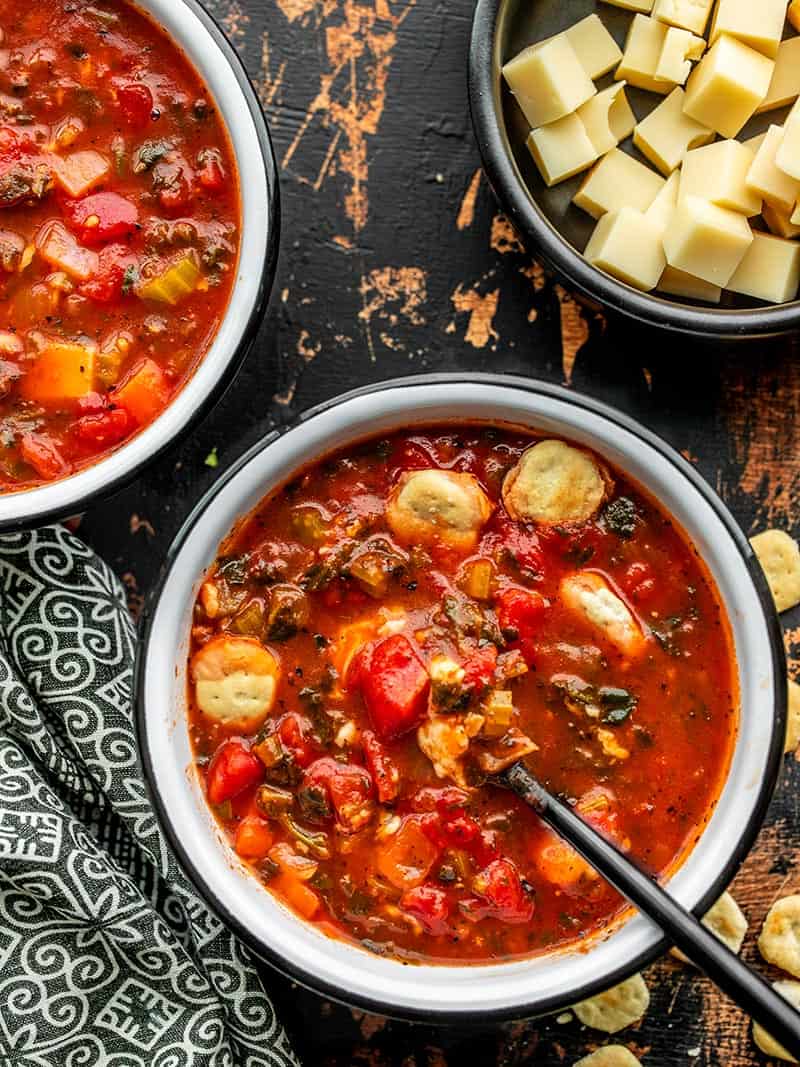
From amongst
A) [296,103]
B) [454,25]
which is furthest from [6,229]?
[454,25]

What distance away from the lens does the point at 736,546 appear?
10.1ft

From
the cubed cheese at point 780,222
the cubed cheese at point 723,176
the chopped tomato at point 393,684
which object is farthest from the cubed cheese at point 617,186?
the chopped tomato at point 393,684

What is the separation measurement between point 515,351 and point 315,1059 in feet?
7.51

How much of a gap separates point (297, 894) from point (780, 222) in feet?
7.76

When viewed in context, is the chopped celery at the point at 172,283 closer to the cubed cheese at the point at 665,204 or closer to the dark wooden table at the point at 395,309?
the dark wooden table at the point at 395,309

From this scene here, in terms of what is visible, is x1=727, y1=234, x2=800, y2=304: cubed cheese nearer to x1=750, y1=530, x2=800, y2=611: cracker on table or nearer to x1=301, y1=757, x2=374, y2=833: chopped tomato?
x1=750, y1=530, x2=800, y2=611: cracker on table

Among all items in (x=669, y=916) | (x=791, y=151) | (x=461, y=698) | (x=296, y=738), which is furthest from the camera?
(x=791, y=151)

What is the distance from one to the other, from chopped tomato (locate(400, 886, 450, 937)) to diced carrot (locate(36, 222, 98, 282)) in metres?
1.87

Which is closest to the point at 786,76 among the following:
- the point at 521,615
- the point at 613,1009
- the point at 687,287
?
the point at 687,287

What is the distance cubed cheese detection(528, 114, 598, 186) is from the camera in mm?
3482

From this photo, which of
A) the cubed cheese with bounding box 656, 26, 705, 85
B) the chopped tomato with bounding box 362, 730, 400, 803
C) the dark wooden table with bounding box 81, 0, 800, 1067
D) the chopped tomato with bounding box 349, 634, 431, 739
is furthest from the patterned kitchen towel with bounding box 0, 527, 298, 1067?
the cubed cheese with bounding box 656, 26, 705, 85

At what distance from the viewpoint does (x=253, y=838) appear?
3.22 m

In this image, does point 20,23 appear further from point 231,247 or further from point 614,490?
point 614,490

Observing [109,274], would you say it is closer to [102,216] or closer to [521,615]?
[102,216]
